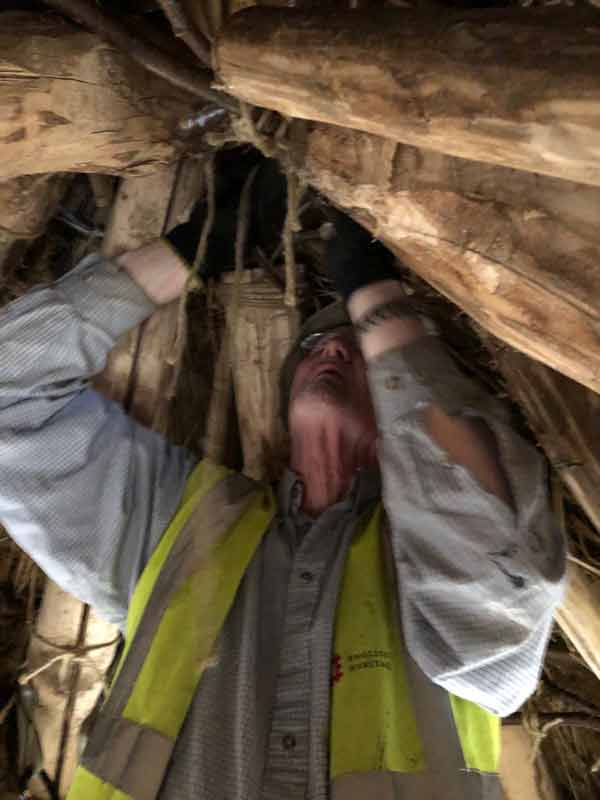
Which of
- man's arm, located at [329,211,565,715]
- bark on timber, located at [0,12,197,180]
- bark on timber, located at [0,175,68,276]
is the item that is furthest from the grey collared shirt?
bark on timber, located at [0,12,197,180]

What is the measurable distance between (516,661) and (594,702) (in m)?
0.61

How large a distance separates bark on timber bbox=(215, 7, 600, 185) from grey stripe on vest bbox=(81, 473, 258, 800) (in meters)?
0.63

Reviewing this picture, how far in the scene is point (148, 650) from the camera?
1052mm

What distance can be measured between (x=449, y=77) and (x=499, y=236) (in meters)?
0.15

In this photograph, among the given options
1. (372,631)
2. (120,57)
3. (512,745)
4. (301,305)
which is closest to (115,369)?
(301,305)

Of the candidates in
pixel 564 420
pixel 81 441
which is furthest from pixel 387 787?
pixel 81 441

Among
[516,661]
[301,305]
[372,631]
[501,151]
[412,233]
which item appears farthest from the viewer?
[301,305]

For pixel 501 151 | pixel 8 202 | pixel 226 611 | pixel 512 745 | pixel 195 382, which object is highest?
pixel 501 151

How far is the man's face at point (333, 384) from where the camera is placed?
123 centimetres

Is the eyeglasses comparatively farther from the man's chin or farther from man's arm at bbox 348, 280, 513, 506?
man's arm at bbox 348, 280, 513, 506

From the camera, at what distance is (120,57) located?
969mm

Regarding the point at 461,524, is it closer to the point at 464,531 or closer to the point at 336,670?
the point at 464,531

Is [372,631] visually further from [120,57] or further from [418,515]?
[120,57]

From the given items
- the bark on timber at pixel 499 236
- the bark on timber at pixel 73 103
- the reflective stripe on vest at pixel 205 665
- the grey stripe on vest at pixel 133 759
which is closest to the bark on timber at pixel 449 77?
the bark on timber at pixel 499 236
